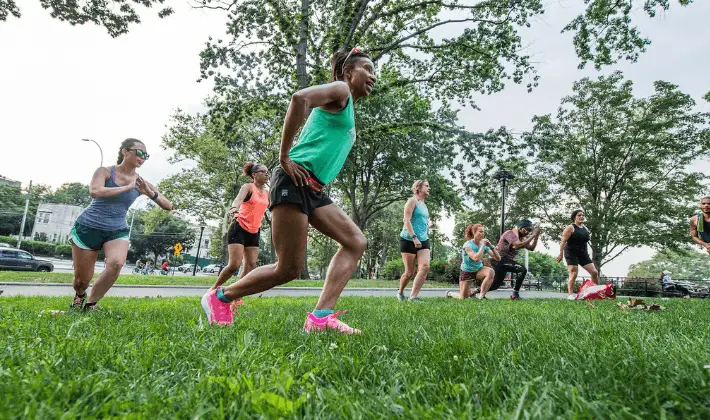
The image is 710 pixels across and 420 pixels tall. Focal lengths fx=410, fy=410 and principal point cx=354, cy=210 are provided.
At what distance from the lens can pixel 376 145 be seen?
2686 centimetres

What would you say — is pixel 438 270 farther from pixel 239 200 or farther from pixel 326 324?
pixel 326 324

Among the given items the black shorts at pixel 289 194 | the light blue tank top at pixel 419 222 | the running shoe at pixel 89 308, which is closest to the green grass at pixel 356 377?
the black shorts at pixel 289 194

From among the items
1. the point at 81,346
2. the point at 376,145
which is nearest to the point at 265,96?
the point at 376,145

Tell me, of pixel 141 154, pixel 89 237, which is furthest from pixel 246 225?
pixel 89 237

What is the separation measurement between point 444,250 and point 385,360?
70753 millimetres

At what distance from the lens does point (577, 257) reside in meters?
9.95

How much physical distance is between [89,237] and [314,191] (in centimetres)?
286

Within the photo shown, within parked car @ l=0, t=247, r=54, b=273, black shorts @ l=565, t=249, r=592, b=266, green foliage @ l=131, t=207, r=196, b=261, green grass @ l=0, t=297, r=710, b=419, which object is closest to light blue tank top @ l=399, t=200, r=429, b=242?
black shorts @ l=565, t=249, r=592, b=266

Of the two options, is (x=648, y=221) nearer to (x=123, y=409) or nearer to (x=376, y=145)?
(x=376, y=145)

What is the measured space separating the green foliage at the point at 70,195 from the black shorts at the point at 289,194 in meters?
123

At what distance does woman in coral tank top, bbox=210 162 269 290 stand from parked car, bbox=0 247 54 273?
2898cm

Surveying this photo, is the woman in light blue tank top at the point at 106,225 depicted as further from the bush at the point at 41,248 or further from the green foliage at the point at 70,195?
the green foliage at the point at 70,195

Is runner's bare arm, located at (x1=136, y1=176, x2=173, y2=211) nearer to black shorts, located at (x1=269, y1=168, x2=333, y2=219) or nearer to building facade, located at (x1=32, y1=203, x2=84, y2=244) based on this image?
black shorts, located at (x1=269, y1=168, x2=333, y2=219)

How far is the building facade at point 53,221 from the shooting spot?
94875mm
